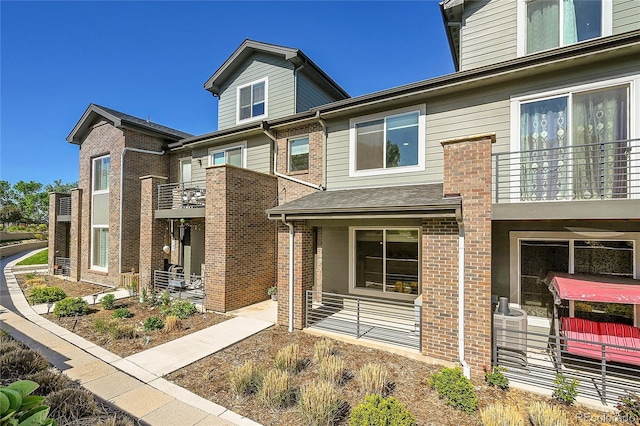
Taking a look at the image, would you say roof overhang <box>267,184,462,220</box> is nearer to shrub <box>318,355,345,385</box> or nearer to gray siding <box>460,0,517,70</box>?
shrub <box>318,355,345,385</box>

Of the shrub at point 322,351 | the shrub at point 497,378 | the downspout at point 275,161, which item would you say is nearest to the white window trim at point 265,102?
the downspout at point 275,161

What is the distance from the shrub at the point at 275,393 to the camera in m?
4.50

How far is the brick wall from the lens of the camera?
30.2ft

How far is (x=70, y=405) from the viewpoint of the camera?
4047mm

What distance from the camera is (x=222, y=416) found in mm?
4230

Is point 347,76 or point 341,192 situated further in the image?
point 347,76

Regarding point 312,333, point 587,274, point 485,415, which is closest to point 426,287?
point 485,415

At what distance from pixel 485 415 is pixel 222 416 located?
3781 millimetres

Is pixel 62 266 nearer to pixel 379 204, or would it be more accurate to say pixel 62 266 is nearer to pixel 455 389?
pixel 379 204

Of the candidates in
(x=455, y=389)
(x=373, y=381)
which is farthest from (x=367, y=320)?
(x=455, y=389)

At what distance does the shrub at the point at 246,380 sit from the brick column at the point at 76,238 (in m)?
14.5

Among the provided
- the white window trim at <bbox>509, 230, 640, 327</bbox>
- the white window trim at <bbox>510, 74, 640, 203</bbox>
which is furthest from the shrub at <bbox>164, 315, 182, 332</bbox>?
the white window trim at <bbox>510, 74, 640, 203</bbox>

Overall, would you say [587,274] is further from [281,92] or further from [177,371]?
[281,92]

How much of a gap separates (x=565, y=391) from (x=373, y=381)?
3.13m
